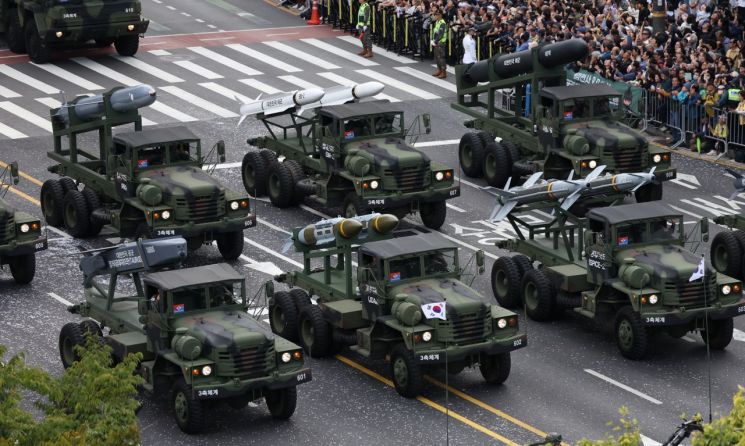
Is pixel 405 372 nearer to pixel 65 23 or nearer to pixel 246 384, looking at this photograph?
pixel 246 384

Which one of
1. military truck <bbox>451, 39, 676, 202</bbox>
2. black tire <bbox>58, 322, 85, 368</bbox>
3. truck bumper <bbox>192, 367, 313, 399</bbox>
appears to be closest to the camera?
truck bumper <bbox>192, 367, 313, 399</bbox>

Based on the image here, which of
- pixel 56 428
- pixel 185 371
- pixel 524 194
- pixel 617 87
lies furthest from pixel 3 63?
pixel 56 428

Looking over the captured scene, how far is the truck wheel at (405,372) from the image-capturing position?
31375 millimetres

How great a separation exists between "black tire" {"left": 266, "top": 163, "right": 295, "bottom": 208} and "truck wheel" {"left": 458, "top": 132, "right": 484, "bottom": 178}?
4877mm

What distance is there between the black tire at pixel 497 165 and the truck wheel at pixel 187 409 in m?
15.8

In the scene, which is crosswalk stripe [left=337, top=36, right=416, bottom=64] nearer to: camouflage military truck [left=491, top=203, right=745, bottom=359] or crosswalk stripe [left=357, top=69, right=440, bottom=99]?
crosswalk stripe [left=357, top=69, right=440, bottom=99]

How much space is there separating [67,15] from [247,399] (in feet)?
85.2

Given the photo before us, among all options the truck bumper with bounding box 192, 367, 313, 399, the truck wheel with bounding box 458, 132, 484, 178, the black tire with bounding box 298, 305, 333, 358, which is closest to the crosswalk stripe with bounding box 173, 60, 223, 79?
the truck wheel with bounding box 458, 132, 484, 178

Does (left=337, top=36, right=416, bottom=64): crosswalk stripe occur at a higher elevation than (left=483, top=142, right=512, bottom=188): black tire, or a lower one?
lower

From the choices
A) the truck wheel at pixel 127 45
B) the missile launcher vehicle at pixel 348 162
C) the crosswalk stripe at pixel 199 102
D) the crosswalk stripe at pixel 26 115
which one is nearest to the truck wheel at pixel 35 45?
the truck wheel at pixel 127 45

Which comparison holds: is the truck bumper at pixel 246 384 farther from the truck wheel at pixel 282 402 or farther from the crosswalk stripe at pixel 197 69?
the crosswalk stripe at pixel 197 69

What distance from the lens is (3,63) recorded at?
A: 55094 mm

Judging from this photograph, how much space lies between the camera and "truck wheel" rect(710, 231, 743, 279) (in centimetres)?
3750

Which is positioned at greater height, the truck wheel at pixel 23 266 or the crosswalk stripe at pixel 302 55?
the truck wheel at pixel 23 266
